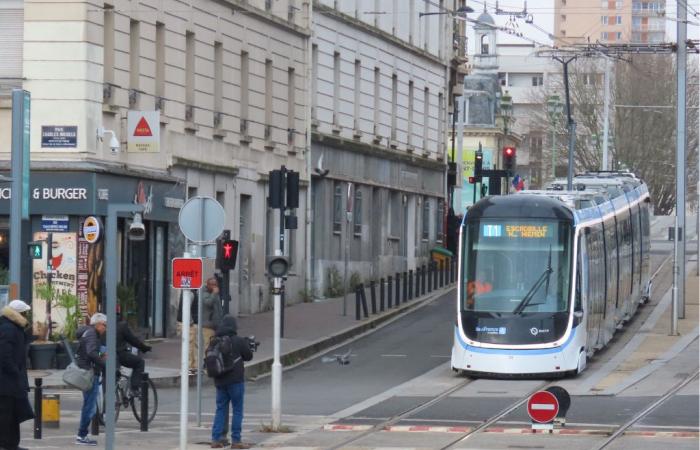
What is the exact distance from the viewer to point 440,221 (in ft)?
214

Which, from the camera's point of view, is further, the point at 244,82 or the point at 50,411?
the point at 244,82

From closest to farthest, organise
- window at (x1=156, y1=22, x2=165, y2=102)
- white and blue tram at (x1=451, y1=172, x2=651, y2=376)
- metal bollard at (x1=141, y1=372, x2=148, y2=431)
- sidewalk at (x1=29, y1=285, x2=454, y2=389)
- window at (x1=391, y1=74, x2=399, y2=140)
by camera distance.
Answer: metal bollard at (x1=141, y1=372, x2=148, y2=431) < white and blue tram at (x1=451, y1=172, x2=651, y2=376) < sidewalk at (x1=29, y1=285, x2=454, y2=389) < window at (x1=156, y1=22, x2=165, y2=102) < window at (x1=391, y1=74, x2=399, y2=140)

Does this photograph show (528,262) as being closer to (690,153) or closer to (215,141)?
(215,141)

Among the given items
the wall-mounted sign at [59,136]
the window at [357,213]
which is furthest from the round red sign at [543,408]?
the window at [357,213]

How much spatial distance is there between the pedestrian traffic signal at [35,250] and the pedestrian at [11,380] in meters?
13.4

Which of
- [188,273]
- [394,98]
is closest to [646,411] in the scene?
[188,273]

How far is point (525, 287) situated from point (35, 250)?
8855 millimetres

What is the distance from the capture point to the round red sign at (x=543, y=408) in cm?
2300

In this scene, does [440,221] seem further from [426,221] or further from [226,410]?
[226,410]

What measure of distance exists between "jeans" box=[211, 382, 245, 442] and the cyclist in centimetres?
191

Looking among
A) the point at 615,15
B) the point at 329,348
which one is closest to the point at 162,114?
the point at 329,348

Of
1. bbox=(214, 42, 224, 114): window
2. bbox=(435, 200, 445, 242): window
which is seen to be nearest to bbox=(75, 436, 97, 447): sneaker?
bbox=(214, 42, 224, 114): window

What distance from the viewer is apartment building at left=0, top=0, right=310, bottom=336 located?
34.1 metres

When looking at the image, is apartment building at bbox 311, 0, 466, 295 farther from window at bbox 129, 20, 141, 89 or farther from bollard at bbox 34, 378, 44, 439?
bollard at bbox 34, 378, 44, 439
